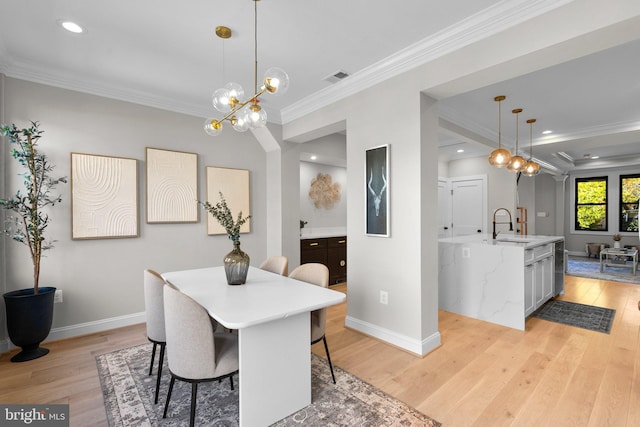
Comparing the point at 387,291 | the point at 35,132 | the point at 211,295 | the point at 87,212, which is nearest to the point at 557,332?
the point at 387,291

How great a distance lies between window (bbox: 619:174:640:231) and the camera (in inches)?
305

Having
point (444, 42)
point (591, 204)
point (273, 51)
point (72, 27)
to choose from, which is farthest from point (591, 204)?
point (72, 27)

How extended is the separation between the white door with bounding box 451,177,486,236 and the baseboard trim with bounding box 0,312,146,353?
609 cm

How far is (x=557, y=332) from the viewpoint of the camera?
3.20m

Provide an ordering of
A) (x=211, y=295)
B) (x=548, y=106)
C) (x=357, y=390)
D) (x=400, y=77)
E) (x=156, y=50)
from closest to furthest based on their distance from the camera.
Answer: (x=211, y=295), (x=357, y=390), (x=156, y=50), (x=400, y=77), (x=548, y=106)

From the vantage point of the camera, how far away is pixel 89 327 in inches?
127

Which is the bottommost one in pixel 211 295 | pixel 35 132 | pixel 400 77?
pixel 211 295

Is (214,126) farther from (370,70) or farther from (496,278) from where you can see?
(496,278)

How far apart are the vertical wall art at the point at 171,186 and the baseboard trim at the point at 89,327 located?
1107mm

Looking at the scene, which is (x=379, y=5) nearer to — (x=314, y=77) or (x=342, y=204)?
(x=314, y=77)

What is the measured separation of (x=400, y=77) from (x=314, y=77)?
90cm

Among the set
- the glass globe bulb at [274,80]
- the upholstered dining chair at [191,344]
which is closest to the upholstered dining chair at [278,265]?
the upholstered dining chair at [191,344]

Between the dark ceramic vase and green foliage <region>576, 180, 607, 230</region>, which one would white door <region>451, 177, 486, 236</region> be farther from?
the dark ceramic vase

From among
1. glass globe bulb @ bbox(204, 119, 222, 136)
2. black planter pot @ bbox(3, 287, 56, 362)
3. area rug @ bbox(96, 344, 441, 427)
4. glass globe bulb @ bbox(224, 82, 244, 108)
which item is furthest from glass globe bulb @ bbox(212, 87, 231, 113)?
black planter pot @ bbox(3, 287, 56, 362)
